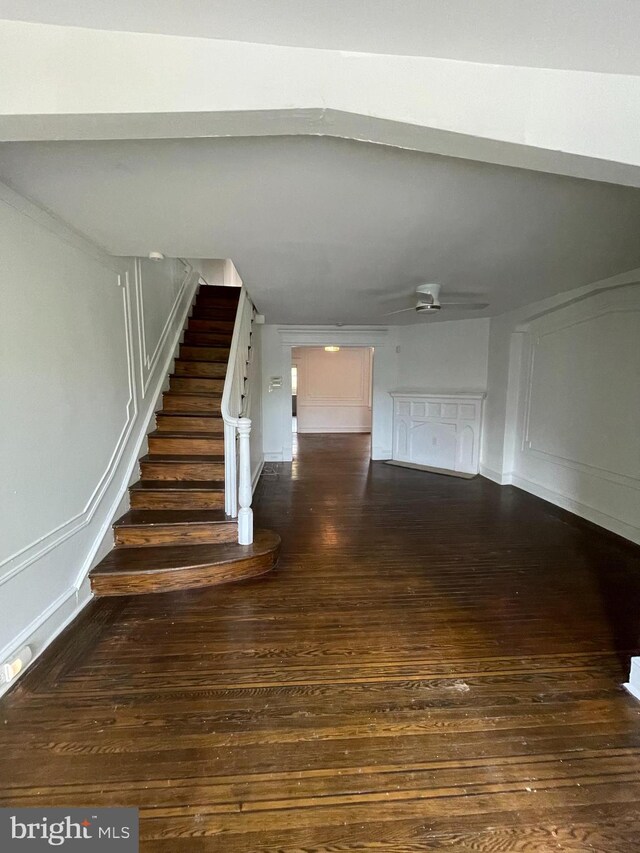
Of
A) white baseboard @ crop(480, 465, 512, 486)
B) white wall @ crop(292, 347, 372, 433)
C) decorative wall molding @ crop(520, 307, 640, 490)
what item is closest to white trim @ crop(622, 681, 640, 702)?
decorative wall molding @ crop(520, 307, 640, 490)

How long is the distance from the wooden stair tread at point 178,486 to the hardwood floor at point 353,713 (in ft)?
2.64

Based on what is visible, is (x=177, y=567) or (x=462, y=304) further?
(x=462, y=304)

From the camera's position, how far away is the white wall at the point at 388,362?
553 cm

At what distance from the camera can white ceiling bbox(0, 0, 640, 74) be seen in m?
0.87

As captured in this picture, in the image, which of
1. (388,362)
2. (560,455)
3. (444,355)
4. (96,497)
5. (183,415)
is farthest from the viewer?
(388,362)

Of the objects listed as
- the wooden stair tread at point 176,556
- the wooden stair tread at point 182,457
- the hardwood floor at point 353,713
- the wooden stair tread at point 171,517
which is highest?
the wooden stair tread at point 182,457

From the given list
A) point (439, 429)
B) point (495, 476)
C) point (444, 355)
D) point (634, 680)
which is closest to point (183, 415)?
point (634, 680)

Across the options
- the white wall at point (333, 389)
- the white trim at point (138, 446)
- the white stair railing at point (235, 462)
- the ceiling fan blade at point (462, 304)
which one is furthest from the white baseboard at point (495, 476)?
the white trim at point (138, 446)

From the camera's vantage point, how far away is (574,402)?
389cm

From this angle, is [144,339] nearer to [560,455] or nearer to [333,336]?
[333,336]

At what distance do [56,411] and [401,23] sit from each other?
217 centimetres

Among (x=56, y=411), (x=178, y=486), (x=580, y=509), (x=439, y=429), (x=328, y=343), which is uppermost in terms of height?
(x=328, y=343)

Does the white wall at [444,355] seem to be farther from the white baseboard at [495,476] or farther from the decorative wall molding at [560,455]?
the white baseboard at [495,476]

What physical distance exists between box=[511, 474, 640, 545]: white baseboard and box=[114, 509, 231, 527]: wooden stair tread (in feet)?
11.4
